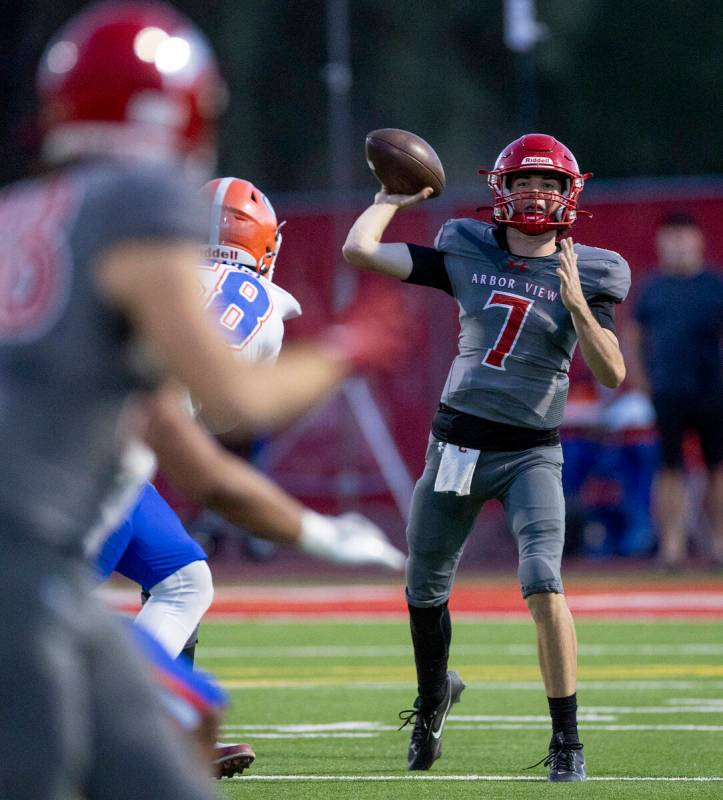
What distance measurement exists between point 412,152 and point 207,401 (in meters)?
3.27

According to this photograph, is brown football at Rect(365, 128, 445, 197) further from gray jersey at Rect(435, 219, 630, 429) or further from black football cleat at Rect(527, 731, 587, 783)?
black football cleat at Rect(527, 731, 587, 783)

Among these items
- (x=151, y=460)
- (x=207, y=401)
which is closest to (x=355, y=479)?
(x=151, y=460)

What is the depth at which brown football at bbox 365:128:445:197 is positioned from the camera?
5.71 meters

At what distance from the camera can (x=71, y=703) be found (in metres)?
2.47

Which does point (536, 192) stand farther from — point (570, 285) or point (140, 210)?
point (140, 210)

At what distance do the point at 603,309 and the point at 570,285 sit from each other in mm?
263

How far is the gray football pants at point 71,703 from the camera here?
2.44 meters

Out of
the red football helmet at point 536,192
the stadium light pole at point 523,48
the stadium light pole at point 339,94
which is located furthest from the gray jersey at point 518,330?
the stadium light pole at point 523,48

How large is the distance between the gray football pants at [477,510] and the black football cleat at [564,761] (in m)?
0.49

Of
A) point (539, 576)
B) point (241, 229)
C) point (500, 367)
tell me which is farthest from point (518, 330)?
point (241, 229)

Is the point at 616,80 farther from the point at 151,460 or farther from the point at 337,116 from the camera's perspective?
the point at 151,460

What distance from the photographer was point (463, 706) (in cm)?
716

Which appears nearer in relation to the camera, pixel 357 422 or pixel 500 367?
pixel 500 367

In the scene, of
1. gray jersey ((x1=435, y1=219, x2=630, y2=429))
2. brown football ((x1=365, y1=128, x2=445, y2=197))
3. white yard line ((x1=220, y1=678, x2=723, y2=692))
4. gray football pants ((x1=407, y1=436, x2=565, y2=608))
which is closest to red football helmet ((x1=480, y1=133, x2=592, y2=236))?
gray jersey ((x1=435, y1=219, x2=630, y2=429))
